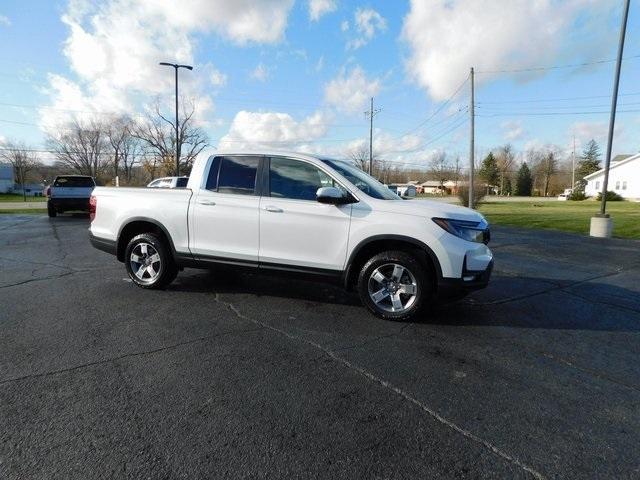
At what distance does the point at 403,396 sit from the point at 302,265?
7.20 feet

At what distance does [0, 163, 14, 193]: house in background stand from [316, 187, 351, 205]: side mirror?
322 feet

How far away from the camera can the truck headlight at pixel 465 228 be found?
4.26 metres

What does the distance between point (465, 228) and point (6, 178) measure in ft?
340

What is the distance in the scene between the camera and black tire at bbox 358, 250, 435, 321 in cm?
435

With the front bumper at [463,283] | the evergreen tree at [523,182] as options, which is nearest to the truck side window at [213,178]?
the front bumper at [463,283]

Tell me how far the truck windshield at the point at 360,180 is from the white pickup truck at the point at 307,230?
0.03m

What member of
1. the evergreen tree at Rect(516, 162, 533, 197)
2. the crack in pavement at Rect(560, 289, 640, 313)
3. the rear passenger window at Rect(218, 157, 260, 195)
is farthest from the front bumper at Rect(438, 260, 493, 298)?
the evergreen tree at Rect(516, 162, 533, 197)

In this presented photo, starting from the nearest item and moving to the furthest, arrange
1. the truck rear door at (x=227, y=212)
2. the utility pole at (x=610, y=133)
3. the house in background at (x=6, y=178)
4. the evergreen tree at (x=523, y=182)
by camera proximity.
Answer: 1. the truck rear door at (x=227, y=212)
2. the utility pole at (x=610, y=133)
3. the house in background at (x=6, y=178)
4. the evergreen tree at (x=523, y=182)

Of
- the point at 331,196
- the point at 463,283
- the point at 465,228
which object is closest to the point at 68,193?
the point at 331,196

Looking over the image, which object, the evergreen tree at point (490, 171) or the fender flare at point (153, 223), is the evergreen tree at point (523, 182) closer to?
the evergreen tree at point (490, 171)

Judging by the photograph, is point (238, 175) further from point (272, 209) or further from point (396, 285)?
point (396, 285)

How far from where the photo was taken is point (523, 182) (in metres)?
89.1

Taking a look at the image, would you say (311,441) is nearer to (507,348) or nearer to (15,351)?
(507,348)

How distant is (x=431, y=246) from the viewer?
13.9ft
